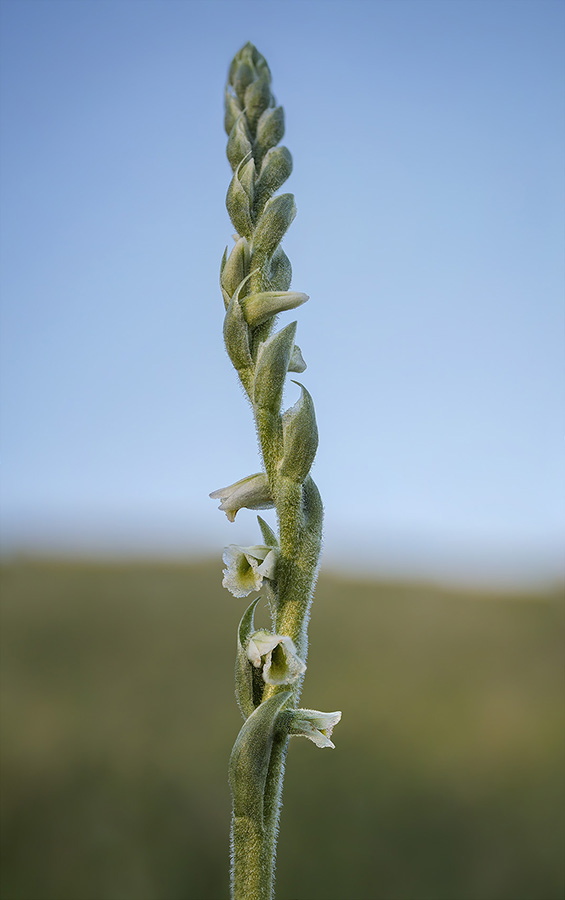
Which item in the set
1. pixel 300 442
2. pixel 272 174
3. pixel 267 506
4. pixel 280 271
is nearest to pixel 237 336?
pixel 280 271

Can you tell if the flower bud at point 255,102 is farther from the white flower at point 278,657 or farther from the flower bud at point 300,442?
the white flower at point 278,657

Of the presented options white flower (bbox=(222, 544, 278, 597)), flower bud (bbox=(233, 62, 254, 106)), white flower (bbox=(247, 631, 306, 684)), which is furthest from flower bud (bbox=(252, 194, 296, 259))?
white flower (bbox=(247, 631, 306, 684))

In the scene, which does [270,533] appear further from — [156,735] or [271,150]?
[156,735]

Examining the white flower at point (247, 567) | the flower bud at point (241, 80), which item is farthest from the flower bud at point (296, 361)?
the flower bud at point (241, 80)

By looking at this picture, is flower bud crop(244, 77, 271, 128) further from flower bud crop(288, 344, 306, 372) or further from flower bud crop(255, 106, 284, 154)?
flower bud crop(288, 344, 306, 372)

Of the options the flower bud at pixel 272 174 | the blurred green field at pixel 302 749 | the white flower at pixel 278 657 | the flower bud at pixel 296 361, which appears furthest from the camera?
the blurred green field at pixel 302 749

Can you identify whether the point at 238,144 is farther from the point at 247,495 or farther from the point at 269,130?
the point at 247,495

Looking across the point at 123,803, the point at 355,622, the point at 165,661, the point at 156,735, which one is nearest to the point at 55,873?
the point at 123,803
